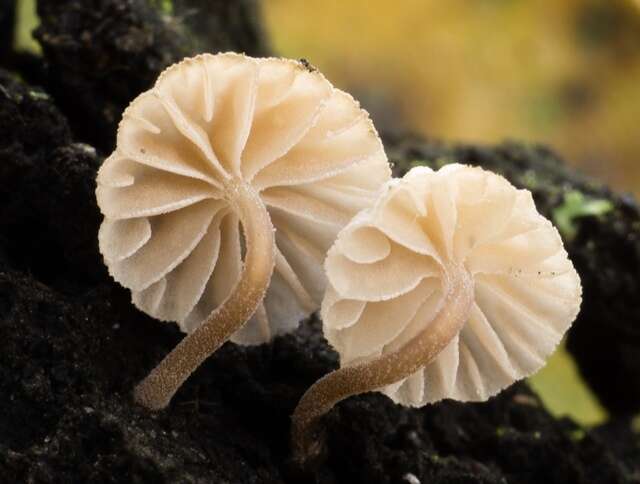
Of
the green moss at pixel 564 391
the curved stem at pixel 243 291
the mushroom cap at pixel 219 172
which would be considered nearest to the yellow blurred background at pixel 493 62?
the green moss at pixel 564 391

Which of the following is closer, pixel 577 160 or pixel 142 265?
pixel 142 265

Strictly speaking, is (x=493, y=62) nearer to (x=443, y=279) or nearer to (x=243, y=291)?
(x=443, y=279)

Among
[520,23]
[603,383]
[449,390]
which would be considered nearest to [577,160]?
[520,23]

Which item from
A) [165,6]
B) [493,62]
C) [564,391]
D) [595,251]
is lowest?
[165,6]

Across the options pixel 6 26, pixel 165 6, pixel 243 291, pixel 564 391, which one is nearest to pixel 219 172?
pixel 243 291

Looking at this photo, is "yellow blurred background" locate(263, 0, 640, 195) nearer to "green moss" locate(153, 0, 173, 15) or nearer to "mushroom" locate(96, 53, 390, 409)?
"green moss" locate(153, 0, 173, 15)

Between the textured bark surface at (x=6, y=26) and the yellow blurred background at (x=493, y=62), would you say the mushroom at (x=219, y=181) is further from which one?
the yellow blurred background at (x=493, y=62)

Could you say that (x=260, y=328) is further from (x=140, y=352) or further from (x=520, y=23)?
(x=520, y=23)
